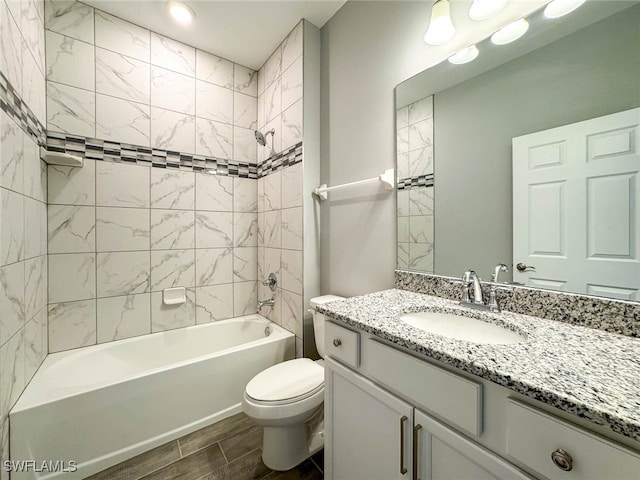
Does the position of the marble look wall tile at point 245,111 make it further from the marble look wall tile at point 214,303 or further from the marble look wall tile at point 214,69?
the marble look wall tile at point 214,303

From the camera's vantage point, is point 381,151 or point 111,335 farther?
point 111,335

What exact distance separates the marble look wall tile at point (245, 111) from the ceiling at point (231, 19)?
0.35 meters

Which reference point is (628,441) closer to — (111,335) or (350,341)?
(350,341)

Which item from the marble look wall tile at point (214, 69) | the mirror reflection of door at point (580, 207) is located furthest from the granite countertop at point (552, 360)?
the marble look wall tile at point (214, 69)

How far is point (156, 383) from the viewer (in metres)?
1.44

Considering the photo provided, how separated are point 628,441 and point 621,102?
908 mm

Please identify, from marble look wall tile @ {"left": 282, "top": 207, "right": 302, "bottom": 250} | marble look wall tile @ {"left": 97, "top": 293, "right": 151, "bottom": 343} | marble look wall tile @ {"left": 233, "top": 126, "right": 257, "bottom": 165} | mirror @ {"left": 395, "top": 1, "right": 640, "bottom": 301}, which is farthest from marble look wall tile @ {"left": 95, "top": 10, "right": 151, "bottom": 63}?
mirror @ {"left": 395, "top": 1, "right": 640, "bottom": 301}

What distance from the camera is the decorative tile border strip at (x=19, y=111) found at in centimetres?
109

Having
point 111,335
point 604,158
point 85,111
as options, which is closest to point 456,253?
point 604,158

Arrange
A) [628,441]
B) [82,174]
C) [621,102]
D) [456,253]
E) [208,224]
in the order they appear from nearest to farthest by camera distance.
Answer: [628,441], [621,102], [456,253], [82,174], [208,224]

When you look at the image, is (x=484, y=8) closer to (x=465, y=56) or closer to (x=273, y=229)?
(x=465, y=56)

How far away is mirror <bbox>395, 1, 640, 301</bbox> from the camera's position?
30.3 inches

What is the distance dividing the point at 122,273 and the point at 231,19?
195cm

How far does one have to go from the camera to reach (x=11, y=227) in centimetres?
113
